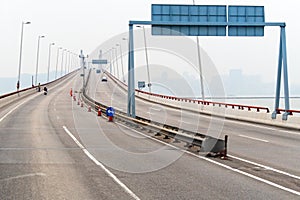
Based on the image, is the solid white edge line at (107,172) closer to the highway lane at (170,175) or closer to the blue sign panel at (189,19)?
the highway lane at (170,175)

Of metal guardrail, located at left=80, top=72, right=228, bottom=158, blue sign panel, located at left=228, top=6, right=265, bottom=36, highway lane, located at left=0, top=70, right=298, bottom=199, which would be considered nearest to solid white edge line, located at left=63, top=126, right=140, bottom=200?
highway lane, located at left=0, top=70, right=298, bottom=199

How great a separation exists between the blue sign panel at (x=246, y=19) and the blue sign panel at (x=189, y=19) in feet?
1.81

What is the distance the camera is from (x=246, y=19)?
33625 mm

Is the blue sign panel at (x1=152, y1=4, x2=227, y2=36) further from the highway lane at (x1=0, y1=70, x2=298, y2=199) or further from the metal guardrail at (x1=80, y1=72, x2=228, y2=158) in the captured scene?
the highway lane at (x1=0, y1=70, x2=298, y2=199)

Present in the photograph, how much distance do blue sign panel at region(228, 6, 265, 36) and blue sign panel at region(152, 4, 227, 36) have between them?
55 cm

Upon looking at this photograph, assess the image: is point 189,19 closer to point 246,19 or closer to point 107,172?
point 246,19

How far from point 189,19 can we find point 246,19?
4.21 m

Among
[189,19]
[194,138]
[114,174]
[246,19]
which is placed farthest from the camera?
[246,19]

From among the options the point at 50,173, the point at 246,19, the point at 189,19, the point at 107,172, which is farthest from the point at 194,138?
the point at 246,19

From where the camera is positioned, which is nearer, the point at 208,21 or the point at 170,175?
the point at 170,175

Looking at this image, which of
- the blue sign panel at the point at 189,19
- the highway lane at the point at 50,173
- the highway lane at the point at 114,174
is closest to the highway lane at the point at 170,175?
the highway lane at the point at 114,174

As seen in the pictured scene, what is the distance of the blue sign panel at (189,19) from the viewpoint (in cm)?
3281

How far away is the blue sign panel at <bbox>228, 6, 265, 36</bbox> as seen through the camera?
3341 centimetres

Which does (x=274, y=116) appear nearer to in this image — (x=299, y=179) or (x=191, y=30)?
(x=191, y=30)
